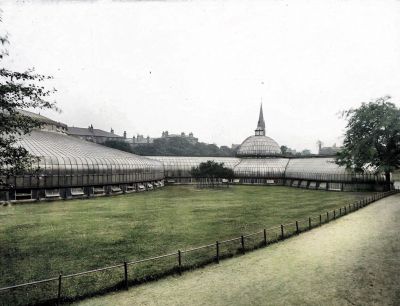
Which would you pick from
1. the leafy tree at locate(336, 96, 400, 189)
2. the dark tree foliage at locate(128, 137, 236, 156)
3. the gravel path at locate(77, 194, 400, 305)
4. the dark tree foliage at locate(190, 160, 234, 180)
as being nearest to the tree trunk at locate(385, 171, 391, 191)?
the leafy tree at locate(336, 96, 400, 189)

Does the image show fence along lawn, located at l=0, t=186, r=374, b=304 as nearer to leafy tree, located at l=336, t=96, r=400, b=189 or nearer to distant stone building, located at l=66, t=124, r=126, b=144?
leafy tree, located at l=336, t=96, r=400, b=189

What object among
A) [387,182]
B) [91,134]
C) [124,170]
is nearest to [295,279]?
[124,170]

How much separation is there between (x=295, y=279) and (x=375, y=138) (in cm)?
4921

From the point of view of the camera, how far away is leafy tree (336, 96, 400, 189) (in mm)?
53284

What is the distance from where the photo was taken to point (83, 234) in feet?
80.1

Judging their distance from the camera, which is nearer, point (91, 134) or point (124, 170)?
point (124, 170)

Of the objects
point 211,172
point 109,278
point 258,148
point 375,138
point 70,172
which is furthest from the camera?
point 258,148

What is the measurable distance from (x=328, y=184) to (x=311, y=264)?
55.4 meters

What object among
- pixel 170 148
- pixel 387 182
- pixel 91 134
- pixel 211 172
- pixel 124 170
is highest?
pixel 91 134

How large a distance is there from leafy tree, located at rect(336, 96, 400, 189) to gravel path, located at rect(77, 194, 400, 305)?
36.9 meters

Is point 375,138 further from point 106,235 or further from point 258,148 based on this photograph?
point 106,235

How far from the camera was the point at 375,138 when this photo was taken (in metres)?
55.0

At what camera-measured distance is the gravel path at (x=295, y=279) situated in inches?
516

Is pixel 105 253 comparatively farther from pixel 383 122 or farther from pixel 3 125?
pixel 383 122
